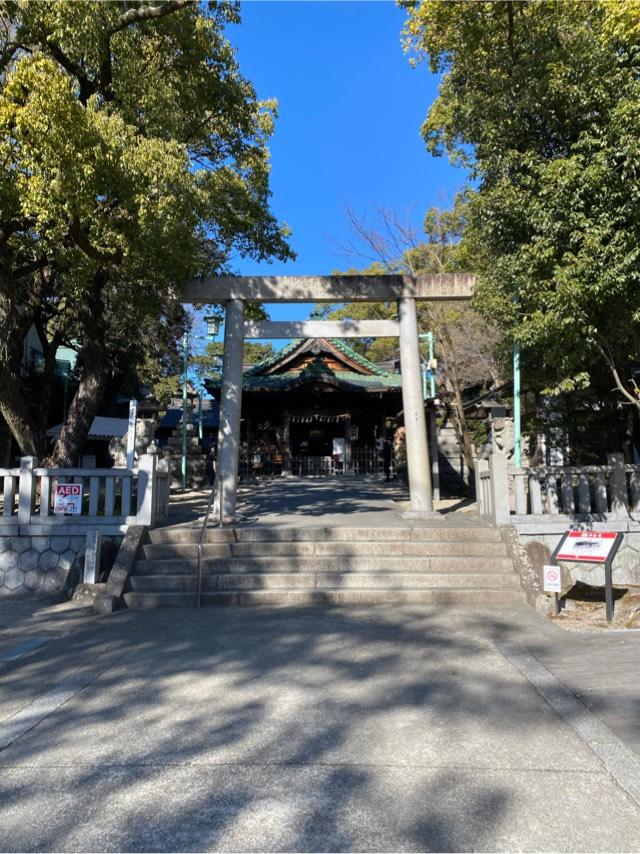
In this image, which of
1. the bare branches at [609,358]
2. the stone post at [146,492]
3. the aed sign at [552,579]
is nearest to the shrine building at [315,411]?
the stone post at [146,492]

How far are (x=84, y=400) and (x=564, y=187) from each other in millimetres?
7466

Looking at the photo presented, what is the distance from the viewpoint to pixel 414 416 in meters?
10.1

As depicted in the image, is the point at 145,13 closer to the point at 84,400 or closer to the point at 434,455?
the point at 84,400

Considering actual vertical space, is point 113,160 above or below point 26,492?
above

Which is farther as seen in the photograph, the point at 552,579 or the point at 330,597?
the point at 330,597

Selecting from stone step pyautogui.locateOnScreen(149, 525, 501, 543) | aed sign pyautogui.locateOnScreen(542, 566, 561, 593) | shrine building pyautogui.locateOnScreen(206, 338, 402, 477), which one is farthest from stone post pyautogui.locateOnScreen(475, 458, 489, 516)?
shrine building pyautogui.locateOnScreen(206, 338, 402, 477)

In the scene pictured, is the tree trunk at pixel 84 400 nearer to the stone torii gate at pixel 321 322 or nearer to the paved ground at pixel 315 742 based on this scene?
the stone torii gate at pixel 321 322

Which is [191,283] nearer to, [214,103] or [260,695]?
[214,103]

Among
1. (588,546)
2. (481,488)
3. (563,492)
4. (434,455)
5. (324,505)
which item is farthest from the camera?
(434,455)

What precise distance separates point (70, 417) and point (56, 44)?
5.17 metres

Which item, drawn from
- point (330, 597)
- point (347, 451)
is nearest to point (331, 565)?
point (330, 597)

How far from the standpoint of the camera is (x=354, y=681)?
14.4 ft

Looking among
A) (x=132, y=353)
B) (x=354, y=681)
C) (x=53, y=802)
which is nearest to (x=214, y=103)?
(x=354, y=681)

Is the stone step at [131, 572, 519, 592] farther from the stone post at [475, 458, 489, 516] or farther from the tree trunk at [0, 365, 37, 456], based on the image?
the tree trunk at [0, 365, 37, 456]
